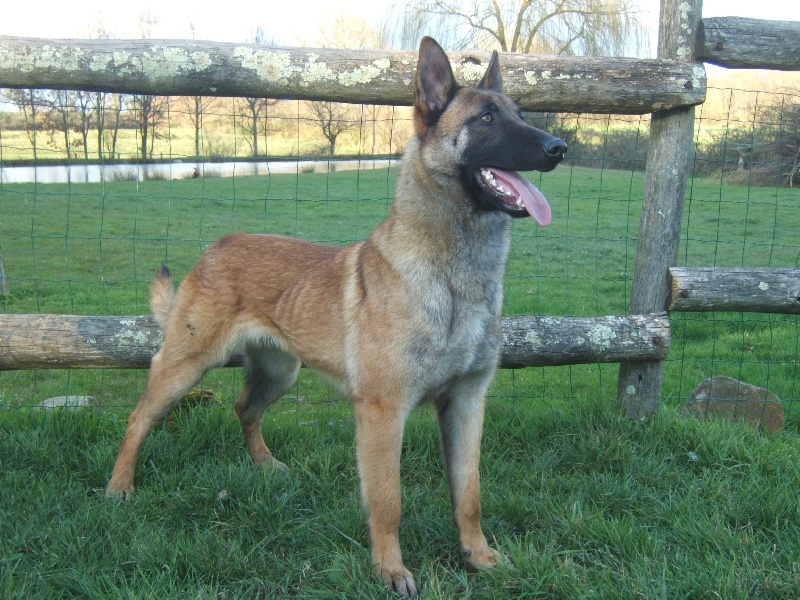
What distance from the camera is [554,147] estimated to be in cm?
283

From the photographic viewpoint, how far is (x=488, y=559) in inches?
119

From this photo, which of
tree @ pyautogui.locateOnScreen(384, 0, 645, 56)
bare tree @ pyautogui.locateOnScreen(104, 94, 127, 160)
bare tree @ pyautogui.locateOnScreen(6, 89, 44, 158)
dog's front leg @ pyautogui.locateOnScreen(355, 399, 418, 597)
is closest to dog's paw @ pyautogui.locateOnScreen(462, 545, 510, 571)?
dog's front leg @ pyautogui.locateOnScreen(355, 399, 418, 597)

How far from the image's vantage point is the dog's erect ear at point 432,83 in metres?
3.05

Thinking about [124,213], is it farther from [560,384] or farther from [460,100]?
[460,100]

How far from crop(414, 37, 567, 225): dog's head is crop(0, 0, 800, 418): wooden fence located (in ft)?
2.71

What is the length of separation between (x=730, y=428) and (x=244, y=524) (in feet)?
8.69

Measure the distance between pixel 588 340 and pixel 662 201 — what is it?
A: 0.88 m

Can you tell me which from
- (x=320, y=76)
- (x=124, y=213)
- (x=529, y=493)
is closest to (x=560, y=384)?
(x=529, y=493)

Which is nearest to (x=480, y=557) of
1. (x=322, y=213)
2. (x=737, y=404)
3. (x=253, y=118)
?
(x=737, y=404)

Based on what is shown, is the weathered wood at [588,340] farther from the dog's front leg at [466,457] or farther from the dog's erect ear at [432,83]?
the dog's erect ear at [432,83]

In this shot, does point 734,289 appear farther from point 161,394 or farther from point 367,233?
point 367,233

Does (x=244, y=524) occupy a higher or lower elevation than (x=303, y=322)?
lower

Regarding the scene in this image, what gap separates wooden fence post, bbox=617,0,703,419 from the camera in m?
4.07

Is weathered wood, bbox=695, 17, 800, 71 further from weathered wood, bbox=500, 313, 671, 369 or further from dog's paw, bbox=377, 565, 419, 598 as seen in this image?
dog's paw, bbox=377, 565, 419, 598
